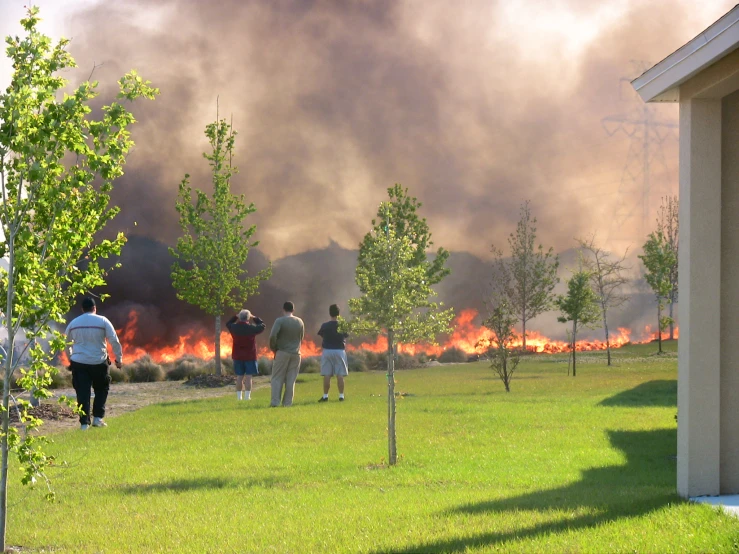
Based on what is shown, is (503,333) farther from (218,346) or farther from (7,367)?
(7,367)

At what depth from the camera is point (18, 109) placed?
6891 mm

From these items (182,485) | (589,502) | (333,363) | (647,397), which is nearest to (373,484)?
(182,485)

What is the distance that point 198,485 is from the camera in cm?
1071

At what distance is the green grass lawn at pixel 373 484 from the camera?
7477mm

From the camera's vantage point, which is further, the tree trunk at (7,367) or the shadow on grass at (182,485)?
the shadow on grass at (182,485)

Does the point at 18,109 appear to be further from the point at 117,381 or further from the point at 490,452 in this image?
the point at 117,381

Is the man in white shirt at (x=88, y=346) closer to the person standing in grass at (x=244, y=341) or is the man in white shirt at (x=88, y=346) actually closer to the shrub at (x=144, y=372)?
the person standing in grass at (x=244, y=341)

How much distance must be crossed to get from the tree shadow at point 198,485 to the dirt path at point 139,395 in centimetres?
700


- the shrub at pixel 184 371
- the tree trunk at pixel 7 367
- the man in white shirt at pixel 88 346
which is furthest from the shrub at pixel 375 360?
the tree trunk at pixel 7 367

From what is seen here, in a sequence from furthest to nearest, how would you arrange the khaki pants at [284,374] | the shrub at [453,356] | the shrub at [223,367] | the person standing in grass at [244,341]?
the shrub at [453,356] → the shrub at [223,367] → the person standing in grass at [244,341] → the khaki pants at [284,374]

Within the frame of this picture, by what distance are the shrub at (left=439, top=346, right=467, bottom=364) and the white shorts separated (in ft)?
85.8

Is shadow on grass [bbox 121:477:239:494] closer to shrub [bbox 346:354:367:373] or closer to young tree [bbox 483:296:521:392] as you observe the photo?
young tree [bbox 483:296:521:392]

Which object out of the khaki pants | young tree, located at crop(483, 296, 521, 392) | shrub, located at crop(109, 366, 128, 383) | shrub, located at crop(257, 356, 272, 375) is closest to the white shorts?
the khaki pants

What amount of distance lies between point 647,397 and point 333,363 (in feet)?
26.3
